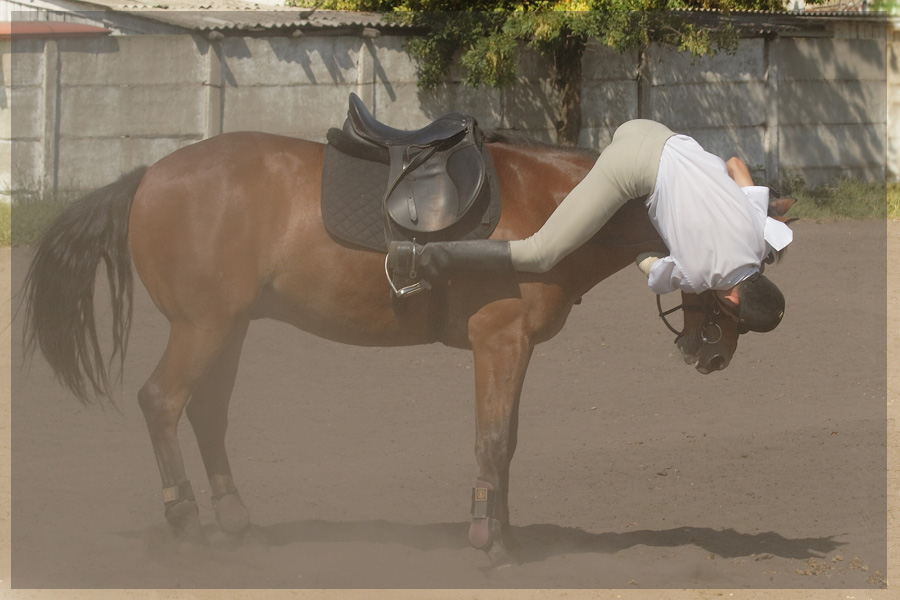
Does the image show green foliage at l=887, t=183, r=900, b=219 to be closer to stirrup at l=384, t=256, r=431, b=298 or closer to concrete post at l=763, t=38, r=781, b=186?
concrete post at l=763, t=38, r=781, b=186

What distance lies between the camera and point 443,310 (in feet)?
13.8

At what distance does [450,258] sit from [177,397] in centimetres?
127

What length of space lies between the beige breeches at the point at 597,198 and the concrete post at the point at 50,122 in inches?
364

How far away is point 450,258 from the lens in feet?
13.0

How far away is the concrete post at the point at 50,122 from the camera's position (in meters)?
11.9

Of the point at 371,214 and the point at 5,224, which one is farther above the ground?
the point at 371,214

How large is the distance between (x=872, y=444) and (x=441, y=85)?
26.1 feet

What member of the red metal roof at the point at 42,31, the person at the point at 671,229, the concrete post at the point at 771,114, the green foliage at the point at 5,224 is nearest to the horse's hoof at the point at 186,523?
the person at the point at 671,229

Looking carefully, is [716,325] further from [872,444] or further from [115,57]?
[115,57]

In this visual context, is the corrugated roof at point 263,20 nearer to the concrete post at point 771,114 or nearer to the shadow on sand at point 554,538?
the concrete post at point 771,114

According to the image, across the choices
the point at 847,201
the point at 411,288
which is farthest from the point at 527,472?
the point at 847,201

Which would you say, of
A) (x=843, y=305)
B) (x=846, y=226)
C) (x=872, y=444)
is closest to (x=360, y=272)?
(x=872, y=444)

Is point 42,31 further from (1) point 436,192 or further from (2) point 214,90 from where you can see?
(1) point 436,192
